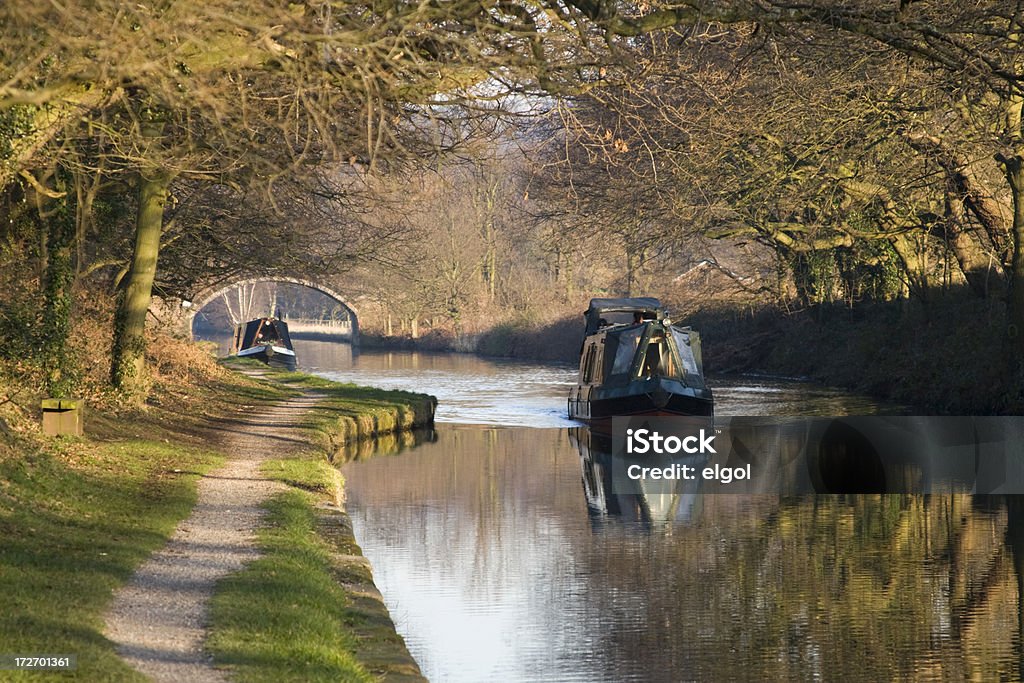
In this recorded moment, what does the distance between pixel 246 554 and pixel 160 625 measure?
8.59 feet

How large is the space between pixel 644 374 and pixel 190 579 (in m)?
18.4

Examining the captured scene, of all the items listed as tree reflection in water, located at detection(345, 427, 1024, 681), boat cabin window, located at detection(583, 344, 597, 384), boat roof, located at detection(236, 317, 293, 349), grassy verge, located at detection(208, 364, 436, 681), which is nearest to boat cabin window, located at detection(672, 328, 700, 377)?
boat cabin window, located at detection(583, 344, 597, 384)

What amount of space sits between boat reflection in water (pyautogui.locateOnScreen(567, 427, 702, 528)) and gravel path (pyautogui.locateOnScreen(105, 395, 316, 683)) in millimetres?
4156

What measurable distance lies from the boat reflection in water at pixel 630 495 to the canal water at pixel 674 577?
0.08 meters

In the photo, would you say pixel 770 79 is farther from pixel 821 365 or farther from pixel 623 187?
pixel 821 365

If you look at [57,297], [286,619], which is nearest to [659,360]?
[57,297]

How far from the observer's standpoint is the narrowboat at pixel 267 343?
51.2 m

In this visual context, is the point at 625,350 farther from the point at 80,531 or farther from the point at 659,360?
the point at 80,531

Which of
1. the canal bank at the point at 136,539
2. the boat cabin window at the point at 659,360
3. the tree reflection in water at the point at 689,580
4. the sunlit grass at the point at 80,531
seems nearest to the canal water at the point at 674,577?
the tree reflection in water at the point at 689,580

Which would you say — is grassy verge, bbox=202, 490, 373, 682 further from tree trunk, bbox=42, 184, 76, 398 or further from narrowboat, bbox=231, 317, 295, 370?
narrowboat, bbox=231, 317, 295, 370

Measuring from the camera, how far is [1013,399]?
24078 millimetres

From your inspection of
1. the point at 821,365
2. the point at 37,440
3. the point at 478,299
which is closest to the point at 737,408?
the point at 821,365

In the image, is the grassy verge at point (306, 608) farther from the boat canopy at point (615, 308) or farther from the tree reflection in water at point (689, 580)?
the boat canopy at point (615, 308)

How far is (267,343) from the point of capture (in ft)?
171
